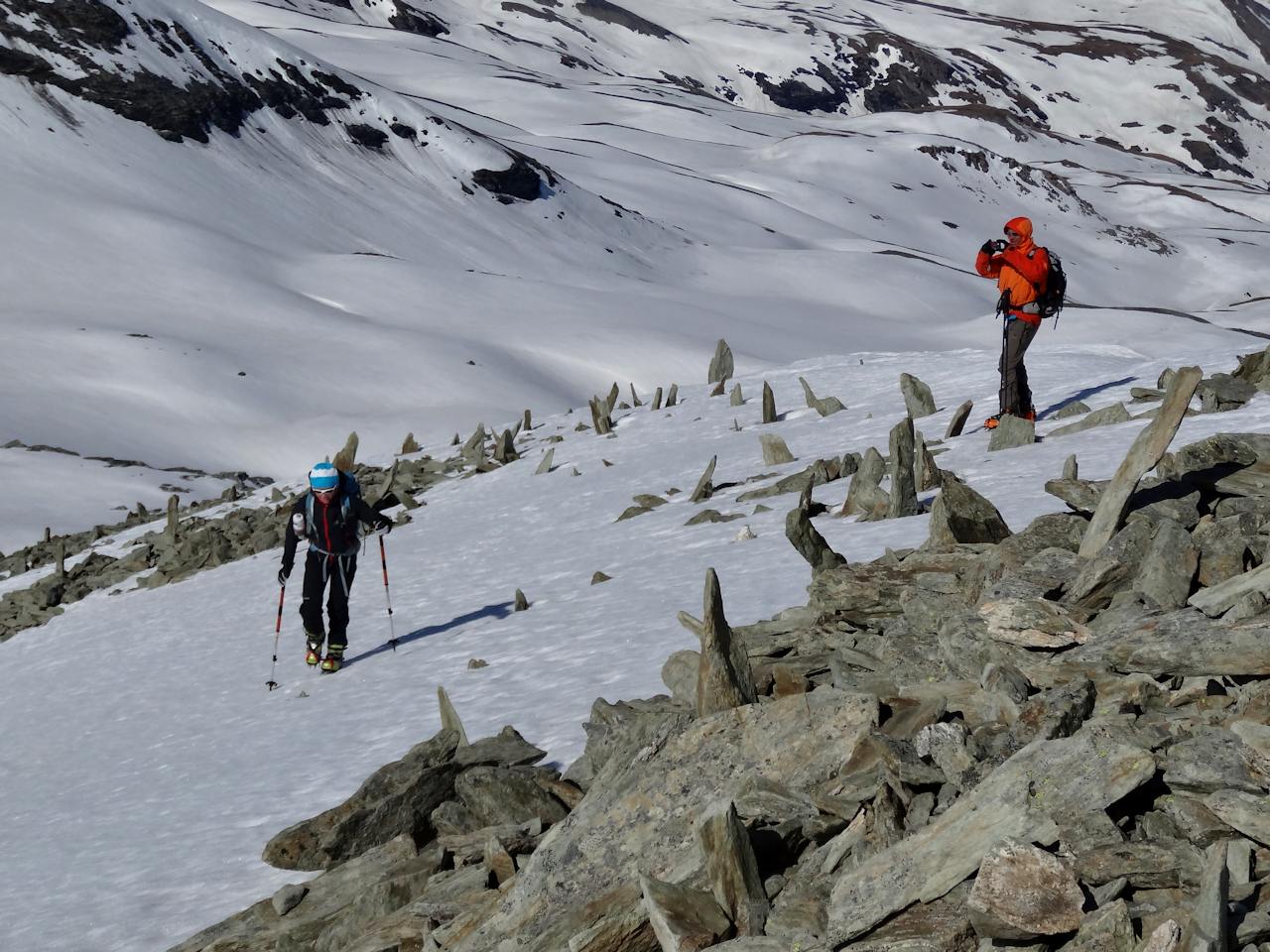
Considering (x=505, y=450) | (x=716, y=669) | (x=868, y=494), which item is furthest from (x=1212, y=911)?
(x=505, y=450)

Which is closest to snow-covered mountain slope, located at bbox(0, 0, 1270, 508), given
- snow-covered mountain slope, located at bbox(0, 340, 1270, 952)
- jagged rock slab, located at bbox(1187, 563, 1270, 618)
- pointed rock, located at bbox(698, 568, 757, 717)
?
snow-covered mountain slope, located at bbox(0, 340, 1270, 952)

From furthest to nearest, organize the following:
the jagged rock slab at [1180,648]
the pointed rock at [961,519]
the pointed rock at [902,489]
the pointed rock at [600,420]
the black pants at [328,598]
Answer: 1. the pointed rock at [600,420]
2. the black pants at [328,598]
3. the pointed rock at [902,489]
4. the pointed rock at [961,519]
5. the jagged rock slab at [1180,648]

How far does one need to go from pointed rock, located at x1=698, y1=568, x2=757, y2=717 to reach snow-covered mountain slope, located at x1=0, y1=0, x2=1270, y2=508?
111 ft

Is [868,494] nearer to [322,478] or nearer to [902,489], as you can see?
[902,489]

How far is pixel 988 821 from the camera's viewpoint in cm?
351

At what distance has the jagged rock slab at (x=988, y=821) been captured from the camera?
339 centimetres

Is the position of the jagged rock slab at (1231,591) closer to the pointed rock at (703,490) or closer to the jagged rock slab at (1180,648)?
the jagged rock slab at (1180,648)

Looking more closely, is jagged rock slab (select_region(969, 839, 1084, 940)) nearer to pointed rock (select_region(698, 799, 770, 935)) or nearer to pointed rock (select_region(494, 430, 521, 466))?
pointed rock (select_region(698, 799, 770, 935))

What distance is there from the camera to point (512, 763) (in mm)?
6320

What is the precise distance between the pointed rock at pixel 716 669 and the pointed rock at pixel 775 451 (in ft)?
35.0

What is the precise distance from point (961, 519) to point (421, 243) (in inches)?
2733

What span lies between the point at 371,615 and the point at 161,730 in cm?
352

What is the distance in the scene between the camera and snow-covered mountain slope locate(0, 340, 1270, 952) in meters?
6.61

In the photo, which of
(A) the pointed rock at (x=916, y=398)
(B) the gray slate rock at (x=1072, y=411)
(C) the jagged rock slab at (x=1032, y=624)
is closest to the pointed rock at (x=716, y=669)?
(C) the jagged rock slab at (x=1032, y=624)
